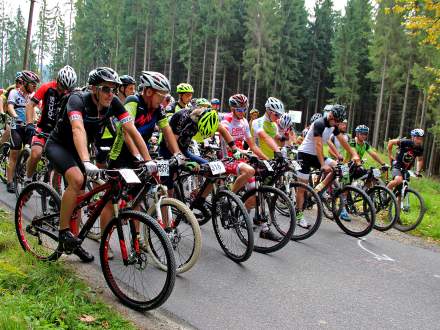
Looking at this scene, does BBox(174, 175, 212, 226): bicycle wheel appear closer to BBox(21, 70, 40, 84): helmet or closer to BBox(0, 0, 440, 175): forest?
BBox(21, 70, 40, 84): helmet

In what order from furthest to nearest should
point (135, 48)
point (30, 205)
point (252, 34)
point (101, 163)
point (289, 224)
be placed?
1. point (135, 48)
2. point (252, 34)
3. point (101, 163)
4. point (289, 224)
5. point (30, 205)

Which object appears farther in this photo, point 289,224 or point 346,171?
point 346,171

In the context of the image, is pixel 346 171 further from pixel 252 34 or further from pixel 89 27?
pixel 89 27

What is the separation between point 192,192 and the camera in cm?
654

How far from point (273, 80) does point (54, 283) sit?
1708 inches

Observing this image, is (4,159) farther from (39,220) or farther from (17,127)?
(39,220)

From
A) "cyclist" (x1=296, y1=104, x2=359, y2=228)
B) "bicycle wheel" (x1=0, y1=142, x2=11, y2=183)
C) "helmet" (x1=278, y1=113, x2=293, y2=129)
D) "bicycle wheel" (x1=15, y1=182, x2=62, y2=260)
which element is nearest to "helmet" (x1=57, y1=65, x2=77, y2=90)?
"bicycle wheel" (x1=15, y1=182, x2=62, y2=260)

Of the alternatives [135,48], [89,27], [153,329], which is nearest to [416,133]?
[153,329]

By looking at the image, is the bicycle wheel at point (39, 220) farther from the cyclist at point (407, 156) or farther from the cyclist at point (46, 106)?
the cyclist at point (407, 156)

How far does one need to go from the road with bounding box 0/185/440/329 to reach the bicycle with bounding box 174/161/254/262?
20 cm

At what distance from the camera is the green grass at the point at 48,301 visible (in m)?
3.28

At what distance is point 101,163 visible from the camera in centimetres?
662

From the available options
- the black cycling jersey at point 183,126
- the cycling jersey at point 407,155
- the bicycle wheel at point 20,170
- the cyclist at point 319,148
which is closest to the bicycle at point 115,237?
the black cycling jersey at point 183,126

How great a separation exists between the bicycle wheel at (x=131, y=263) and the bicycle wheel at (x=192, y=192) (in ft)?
6.28
